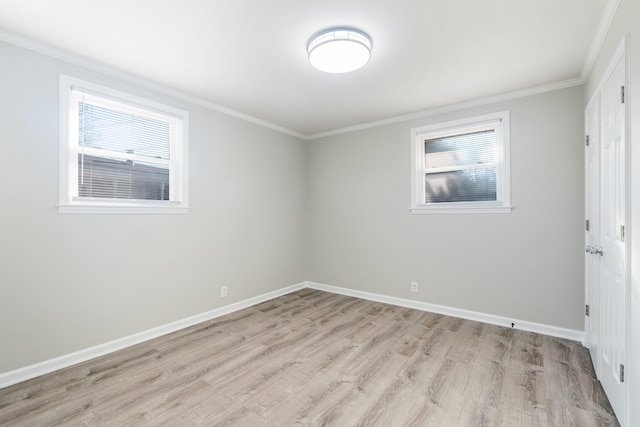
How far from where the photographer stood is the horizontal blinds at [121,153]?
2.62 m

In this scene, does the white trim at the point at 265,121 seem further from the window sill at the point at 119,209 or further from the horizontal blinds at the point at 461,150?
the window sill at the point at 119,209

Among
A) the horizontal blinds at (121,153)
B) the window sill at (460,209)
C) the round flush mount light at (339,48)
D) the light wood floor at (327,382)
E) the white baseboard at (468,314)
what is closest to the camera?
the light wood floor at (327,382)

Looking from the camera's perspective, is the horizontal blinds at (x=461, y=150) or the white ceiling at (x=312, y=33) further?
the horizontal blinds at (x=461, y=150)

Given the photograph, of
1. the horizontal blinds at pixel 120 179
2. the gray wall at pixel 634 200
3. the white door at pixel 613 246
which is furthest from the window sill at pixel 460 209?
the horizontal blinds at pixel 120 179

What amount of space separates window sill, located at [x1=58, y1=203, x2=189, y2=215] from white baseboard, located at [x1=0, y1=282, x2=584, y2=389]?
1208 mm

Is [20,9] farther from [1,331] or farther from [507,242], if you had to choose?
[507,242]

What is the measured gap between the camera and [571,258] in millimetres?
2912

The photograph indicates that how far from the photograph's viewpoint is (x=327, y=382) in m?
2.20

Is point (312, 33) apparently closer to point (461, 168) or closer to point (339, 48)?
point (339, 48)

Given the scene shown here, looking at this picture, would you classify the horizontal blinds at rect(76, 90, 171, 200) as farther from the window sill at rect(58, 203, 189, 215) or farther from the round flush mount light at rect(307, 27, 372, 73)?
the round flush mount light at rect(307, 27, 372, 73)

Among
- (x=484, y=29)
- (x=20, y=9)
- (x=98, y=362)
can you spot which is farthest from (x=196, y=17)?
(x=98, y=362)

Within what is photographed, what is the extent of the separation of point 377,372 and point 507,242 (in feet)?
6.95

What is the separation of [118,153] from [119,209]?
21.9 inches

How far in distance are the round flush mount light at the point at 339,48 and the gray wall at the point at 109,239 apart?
1.85 meters
